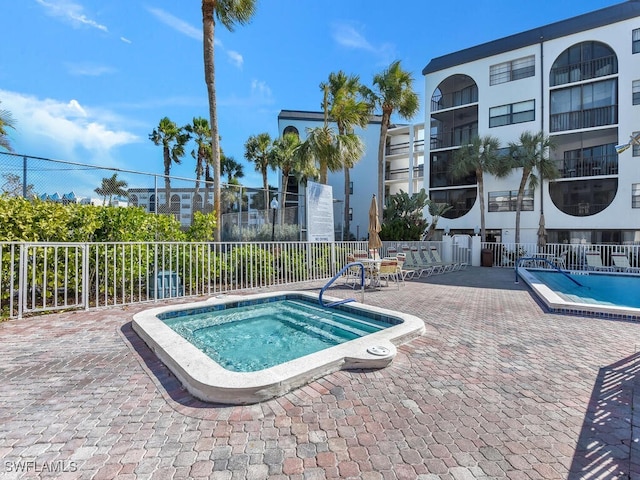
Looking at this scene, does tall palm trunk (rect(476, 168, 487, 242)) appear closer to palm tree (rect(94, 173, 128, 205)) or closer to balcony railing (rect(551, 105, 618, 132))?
balcony railing (rect(551, 105, 618, 132))

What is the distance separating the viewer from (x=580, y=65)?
2095 cm

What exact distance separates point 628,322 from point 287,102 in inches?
1289

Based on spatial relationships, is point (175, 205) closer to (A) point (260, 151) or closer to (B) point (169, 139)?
(B) point (169, 139)

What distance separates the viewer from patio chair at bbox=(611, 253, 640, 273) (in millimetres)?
13922

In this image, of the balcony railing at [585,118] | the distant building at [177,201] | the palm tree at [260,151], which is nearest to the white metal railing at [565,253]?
the balcony railing at [585,118]

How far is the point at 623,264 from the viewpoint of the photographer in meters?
14.0

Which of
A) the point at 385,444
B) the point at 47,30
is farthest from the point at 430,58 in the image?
the point at 385,444

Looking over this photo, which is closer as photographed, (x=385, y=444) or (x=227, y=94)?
(x=385, y=444)

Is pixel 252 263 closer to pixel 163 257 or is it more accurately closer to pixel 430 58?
pixel 163 257

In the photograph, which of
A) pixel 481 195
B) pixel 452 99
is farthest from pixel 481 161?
pixel 452 99

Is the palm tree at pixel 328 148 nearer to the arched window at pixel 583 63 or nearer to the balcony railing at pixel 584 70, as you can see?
the balcony railing at pixel 584 70

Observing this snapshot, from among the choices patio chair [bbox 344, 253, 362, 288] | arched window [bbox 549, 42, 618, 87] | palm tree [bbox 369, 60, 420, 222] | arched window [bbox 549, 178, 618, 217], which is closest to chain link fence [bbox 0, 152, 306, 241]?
patio chair [bbox 344, 253, 362, 288]

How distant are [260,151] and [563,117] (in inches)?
869

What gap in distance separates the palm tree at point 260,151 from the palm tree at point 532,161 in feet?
59.5
